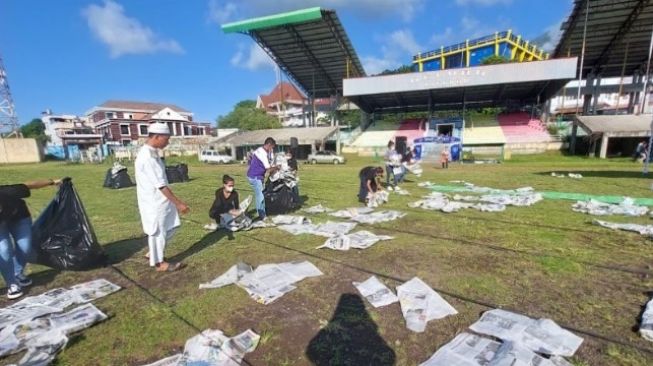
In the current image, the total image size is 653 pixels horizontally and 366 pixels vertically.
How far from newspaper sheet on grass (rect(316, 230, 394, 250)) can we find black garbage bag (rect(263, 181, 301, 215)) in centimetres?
206

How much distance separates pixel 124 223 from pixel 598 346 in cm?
697

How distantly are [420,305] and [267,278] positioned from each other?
1.59 meters

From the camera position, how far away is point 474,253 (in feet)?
13.5

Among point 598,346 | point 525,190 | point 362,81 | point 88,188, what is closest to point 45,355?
point 598,346

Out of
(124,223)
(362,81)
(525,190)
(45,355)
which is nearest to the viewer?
(45,355)

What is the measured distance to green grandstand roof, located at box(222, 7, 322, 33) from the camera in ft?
80.4

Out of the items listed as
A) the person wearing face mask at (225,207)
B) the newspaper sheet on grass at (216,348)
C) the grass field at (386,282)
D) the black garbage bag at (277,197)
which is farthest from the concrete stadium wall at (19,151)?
the newspaper sheet on grass at (216,348)

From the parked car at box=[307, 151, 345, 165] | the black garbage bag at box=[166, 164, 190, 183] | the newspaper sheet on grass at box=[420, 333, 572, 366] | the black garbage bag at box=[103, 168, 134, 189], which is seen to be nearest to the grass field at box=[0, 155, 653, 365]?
the newspaper sheet on grass at box=[420, 333, 572, 366]

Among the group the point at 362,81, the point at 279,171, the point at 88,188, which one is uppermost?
the point at 362,81

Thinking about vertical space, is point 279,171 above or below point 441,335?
above

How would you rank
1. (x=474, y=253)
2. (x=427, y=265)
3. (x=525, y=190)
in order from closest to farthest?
(x=427, y=265), (x=474, y=253), (x=525, y=190)

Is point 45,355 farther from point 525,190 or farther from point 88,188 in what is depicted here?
point 88,188

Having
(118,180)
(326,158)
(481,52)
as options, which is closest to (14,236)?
(118,180)

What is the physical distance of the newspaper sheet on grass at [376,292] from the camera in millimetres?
2951
